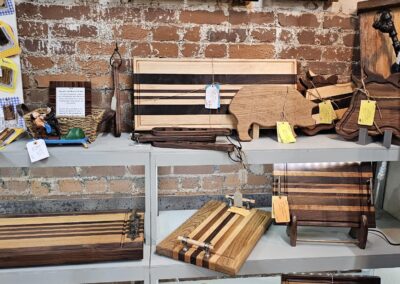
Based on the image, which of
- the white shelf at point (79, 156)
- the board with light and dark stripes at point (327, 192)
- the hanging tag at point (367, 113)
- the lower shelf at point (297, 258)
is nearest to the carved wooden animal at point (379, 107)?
the hanging tag at point (367, 113)

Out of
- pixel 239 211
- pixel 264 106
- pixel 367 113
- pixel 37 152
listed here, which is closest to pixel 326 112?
pixel 367 113

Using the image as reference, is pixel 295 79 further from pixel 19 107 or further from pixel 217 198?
pixel 19 107

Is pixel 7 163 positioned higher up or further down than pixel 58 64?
further down

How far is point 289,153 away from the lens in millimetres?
1454

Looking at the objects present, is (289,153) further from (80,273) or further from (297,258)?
(80,273)

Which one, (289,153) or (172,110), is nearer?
(289,153)

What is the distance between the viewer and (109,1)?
1654 millimetres

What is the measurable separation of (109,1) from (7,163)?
2.75 ft

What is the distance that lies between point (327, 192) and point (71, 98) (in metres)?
1.20

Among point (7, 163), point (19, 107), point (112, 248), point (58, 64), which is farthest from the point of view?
point (58, 64)

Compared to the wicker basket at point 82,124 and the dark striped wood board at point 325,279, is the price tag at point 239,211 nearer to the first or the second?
the dark striped wood board at point 325,279

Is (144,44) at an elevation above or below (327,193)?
above

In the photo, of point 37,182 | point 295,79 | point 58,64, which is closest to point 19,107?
point 58,64

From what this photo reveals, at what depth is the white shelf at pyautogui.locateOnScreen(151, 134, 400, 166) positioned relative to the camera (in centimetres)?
140
